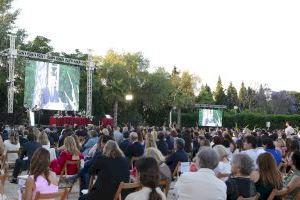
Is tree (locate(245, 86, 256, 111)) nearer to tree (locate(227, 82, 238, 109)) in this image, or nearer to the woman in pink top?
tree (locate(227, 82, 238, 109))

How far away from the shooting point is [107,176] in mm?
6156

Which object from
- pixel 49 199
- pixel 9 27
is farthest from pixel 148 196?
pixel 9 27

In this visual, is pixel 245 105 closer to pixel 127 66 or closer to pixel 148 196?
pixel 127 66

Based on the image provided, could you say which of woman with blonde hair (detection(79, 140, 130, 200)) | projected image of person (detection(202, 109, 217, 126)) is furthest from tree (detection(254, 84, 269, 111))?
woman with blonde hair (detection(79, 140, 130, 200))

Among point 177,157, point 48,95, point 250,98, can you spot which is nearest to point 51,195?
point 177,157

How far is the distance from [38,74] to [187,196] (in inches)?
924

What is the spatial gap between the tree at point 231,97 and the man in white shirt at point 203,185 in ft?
232

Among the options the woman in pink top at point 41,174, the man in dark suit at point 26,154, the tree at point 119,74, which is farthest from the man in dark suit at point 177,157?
the tree at point 119,74

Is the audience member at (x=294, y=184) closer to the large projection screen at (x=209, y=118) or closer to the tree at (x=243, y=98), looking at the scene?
the large projection screen at (x=209, y=118)

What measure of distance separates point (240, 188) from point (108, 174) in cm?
181

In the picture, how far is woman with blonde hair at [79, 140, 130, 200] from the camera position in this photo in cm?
610

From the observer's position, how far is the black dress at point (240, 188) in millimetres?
5145

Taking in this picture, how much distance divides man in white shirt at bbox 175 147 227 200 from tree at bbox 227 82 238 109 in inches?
2787

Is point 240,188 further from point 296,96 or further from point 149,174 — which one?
point 296,96
